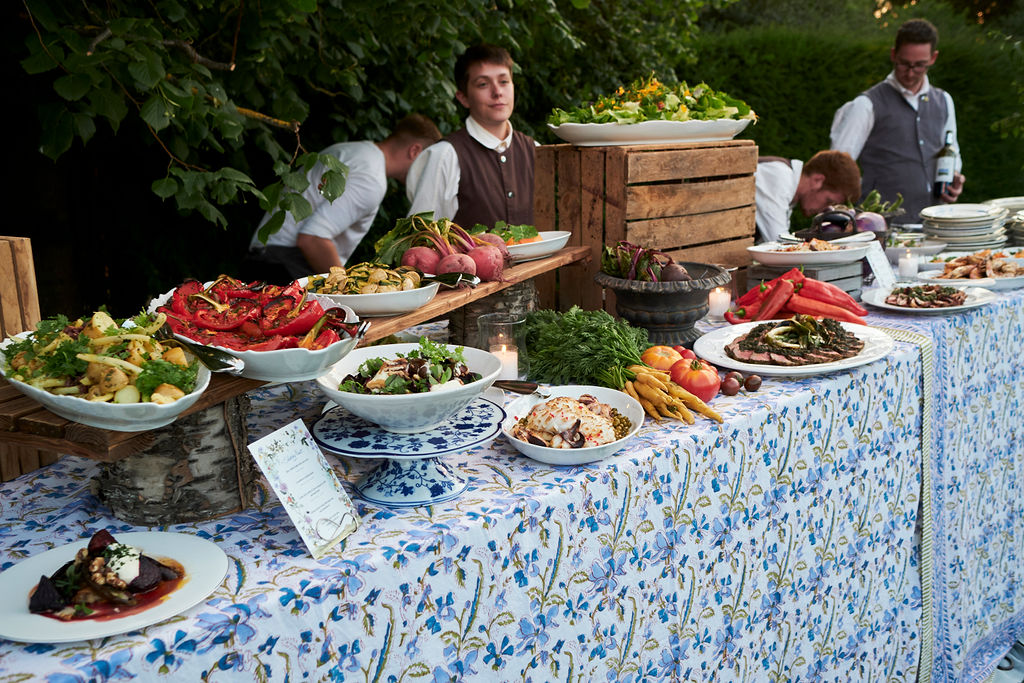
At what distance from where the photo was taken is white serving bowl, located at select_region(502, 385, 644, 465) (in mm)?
1781

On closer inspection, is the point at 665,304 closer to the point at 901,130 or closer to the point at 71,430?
the point at 71,430

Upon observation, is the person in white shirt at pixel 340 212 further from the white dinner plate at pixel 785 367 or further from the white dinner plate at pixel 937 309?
the white dinner plate at pixel 937 309

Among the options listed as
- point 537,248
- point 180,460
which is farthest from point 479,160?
point 180,460

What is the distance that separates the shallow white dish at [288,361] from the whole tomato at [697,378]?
0.93m

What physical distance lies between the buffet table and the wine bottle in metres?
1.98

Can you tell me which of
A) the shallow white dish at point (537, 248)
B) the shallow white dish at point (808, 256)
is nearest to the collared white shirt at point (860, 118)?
the shallow white dish at point (808, 256)

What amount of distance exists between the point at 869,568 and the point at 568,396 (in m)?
1.12

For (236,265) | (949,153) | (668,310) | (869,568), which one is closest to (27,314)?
(668,310)

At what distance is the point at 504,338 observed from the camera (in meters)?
2.19

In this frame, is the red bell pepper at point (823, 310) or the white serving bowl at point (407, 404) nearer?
the white serving bowl at point (407, 404)

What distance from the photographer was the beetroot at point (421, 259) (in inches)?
87.4

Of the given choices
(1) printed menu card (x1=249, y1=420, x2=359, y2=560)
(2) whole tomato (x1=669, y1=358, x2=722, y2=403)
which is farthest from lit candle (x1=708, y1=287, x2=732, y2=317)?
(1) printed menu card (x1=249, y1=420, x2=359, y2=560)

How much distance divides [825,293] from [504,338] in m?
1.27

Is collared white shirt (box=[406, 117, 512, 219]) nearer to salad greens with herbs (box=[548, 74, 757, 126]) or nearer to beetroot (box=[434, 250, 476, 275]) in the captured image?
salad greens with herbs (box=[548, 74, 757, 126])
